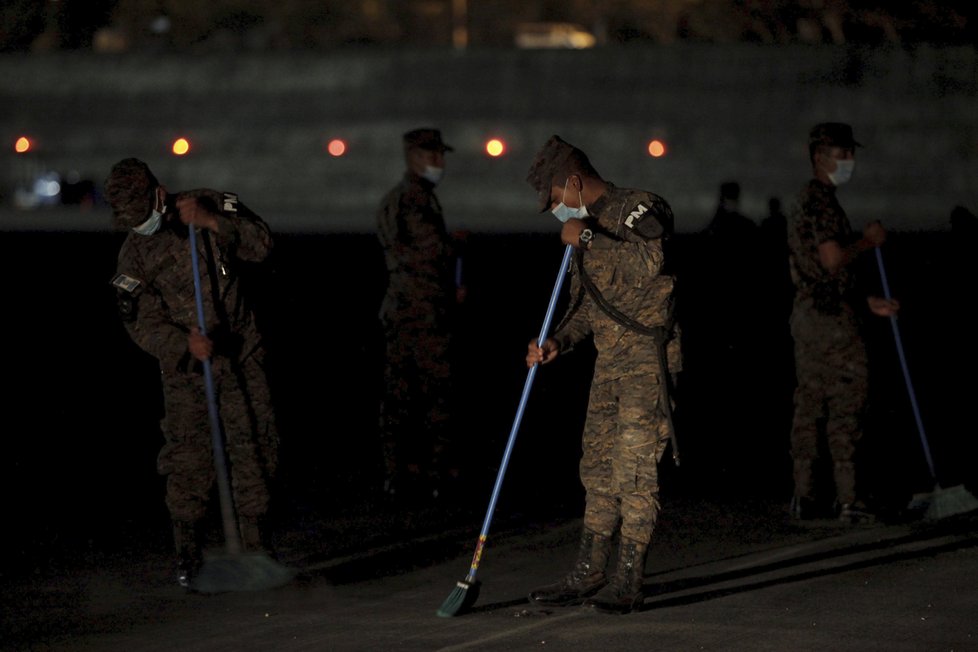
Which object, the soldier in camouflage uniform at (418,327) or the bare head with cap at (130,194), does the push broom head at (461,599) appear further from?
the soldier in camouflage uniform at (418,327)

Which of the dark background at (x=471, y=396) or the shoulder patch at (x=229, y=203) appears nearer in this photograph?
the shoulder patch at (x=229, y=203)

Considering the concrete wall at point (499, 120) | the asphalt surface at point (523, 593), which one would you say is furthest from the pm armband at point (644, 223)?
the concrete wall at point (499, 120)

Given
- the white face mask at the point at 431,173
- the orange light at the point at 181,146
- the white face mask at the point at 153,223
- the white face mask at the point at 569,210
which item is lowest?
the white face mask at the point at 569,210

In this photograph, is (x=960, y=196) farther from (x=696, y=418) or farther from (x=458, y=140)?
(x=696, y=418)

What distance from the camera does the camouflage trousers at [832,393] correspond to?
9.11m

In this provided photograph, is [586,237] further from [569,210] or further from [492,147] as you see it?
[492,147]

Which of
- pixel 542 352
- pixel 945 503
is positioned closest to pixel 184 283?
pixel 542 352

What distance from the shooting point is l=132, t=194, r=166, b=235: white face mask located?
25.0 feet

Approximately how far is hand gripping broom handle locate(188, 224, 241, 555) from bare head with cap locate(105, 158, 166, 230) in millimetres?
218

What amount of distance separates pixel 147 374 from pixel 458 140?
23.4 meters

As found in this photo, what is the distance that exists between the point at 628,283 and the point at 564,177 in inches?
21.0

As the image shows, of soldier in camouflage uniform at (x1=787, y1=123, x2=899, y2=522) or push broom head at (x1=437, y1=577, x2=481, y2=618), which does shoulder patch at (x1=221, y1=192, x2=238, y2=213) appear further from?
soldier in camouflage uniform at (x1=787, y1=123, x2=899, y2=522)

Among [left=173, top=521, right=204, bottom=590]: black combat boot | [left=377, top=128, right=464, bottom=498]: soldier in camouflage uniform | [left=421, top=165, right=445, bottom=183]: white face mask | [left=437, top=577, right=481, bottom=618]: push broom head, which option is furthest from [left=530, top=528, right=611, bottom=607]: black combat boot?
[left=421, top=165, right=445, bottom=183]: white face mask

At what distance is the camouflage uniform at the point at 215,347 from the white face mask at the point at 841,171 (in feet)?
10.7
